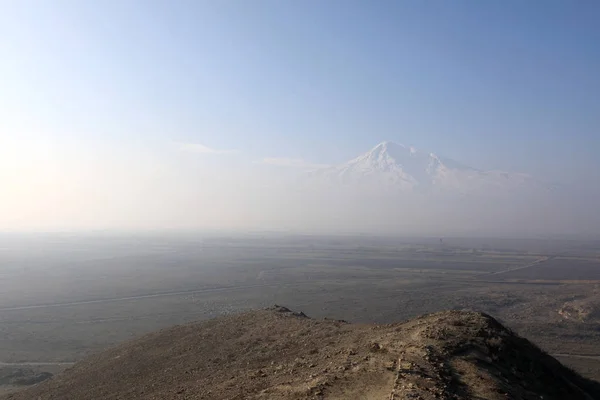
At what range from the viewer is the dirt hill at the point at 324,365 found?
11.2m

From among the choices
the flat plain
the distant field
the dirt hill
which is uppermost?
the dirt hill

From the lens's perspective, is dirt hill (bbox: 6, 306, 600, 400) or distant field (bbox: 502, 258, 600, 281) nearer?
dirt hill (bbox: 6, 306, 600, 400)

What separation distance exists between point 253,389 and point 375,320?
32707mm

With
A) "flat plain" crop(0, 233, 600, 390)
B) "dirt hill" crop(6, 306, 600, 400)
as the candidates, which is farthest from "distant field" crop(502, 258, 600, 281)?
"dirt hill" crop(6, 306, 600, 400)

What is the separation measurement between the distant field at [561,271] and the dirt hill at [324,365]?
64444 mm

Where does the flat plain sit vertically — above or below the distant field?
below

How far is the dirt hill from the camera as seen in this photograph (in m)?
11.2

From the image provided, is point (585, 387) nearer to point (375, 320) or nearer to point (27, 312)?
point (375, 320)

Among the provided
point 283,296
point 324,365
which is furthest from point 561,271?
point 324,365

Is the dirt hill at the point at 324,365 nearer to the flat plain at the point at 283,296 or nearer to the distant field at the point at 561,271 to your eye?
the flat plain at the point at 283,296

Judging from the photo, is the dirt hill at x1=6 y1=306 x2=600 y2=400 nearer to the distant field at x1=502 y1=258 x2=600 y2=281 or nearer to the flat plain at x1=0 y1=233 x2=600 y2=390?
the flat plain at x1=0 y1=233 x2=600 y2=390

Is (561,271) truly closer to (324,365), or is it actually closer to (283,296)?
(283,296)

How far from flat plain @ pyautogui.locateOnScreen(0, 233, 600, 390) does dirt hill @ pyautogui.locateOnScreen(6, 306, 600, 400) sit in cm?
1376

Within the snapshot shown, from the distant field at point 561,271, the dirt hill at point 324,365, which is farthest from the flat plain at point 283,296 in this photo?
the dirt hill at point 324,365
